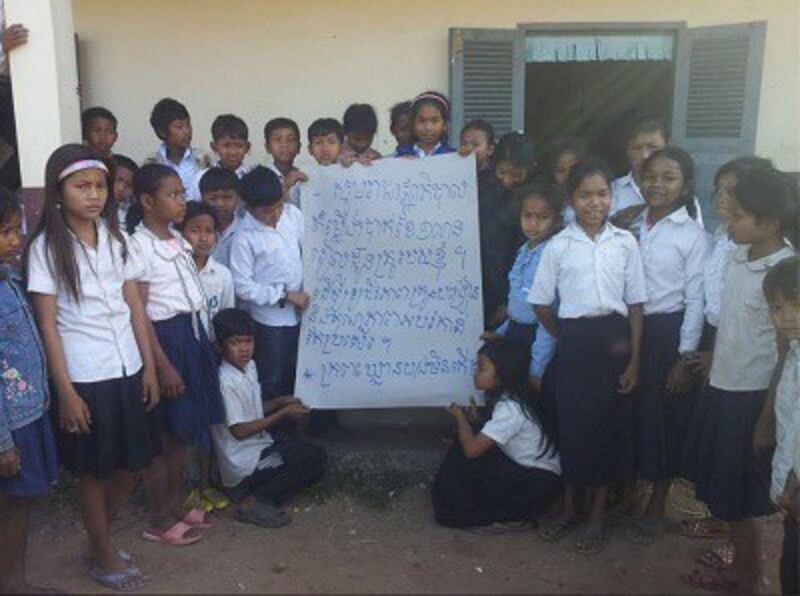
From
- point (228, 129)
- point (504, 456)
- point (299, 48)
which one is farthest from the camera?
point (299, 48)

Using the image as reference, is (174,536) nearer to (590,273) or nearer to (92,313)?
(92,313)

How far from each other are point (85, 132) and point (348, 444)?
7.22ft

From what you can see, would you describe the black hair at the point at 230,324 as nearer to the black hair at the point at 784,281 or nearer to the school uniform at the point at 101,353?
the school uniform at the point at 101,353

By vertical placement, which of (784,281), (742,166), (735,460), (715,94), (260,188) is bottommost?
(735,460)

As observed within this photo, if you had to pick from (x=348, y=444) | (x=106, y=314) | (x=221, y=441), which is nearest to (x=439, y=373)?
(x=348, y=444)

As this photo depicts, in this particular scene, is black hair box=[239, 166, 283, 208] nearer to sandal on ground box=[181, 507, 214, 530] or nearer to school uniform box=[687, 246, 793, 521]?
sandal on ground box=[181, 507, 214, 530]

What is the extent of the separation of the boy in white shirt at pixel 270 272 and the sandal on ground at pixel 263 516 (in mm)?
522

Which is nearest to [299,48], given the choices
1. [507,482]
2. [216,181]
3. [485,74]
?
[485,74]

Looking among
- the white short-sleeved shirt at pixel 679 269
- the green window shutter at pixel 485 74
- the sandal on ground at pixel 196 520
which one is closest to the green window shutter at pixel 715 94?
the green window shutter at pixel 485 74

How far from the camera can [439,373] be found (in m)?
3.46

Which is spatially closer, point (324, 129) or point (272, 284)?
point (272, 284)

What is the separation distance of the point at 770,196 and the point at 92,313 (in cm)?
230

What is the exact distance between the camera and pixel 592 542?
9.82 feet

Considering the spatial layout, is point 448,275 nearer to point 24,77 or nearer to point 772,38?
point 24,77
